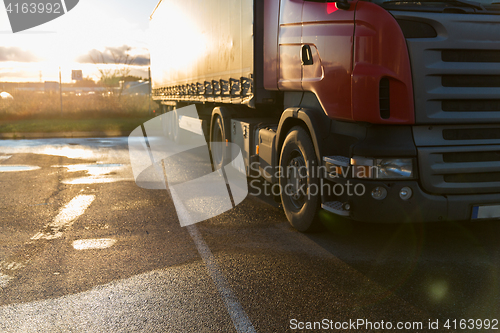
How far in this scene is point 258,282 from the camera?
3982mm

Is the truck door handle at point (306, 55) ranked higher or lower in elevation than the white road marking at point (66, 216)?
higher

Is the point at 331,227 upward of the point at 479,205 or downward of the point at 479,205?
downward

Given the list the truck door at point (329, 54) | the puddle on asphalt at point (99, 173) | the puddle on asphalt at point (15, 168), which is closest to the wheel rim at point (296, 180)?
the truck door at point (329, 54)

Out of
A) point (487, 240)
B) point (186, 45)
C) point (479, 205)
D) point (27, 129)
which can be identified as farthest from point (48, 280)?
point (27, 129)

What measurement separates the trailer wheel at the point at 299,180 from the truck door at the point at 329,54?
52cm

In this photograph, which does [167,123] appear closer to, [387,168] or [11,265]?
[11,265]

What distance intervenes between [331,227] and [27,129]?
19.7 metres

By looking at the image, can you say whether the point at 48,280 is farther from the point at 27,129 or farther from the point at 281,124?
the point at 27,129

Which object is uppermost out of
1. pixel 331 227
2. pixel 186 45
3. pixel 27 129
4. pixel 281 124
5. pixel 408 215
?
pixel 186 45

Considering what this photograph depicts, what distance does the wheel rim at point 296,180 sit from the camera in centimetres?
534

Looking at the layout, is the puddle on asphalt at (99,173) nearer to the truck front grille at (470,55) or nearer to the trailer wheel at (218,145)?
the trailer wheel at (218,145)

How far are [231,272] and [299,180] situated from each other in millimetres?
1603

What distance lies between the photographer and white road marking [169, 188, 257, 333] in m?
3.22

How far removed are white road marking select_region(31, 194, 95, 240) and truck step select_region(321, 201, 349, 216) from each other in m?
2.99
